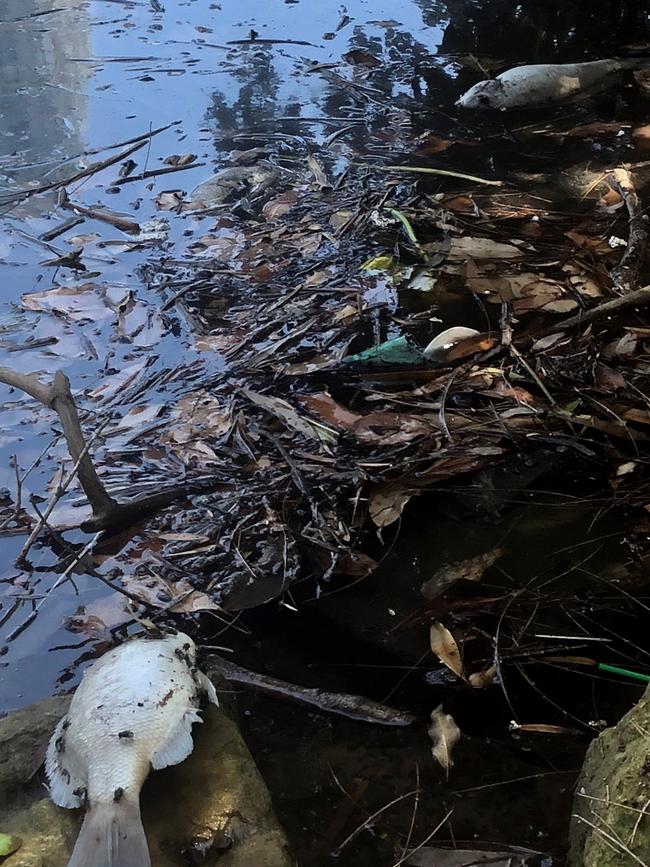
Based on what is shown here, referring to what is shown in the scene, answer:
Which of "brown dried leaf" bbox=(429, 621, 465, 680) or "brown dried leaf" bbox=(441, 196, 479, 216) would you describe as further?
"brown dried leaf" bbox=(441, 196, 479, 216)

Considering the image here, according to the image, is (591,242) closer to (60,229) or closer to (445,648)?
(445,648)

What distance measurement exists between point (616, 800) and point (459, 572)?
1118mm

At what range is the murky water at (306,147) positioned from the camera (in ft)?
7.64

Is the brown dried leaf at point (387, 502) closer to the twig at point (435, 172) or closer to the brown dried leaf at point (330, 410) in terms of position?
the brown dried leaf at point (330, 410)

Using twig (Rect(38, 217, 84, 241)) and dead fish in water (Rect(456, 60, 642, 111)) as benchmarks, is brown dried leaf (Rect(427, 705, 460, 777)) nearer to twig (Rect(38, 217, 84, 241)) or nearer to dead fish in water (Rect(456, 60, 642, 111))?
twig (Rect(38, 217, 84, 241))

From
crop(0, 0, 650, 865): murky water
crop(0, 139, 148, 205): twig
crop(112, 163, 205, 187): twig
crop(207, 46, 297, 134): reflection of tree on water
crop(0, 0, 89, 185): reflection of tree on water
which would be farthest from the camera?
crop(207, 46, 297, 134): reflection of tree on water

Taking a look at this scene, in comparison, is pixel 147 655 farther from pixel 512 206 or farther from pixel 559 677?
pixel 512 206

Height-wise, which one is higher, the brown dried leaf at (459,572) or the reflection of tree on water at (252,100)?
the reflection of tree on water at (252,100)

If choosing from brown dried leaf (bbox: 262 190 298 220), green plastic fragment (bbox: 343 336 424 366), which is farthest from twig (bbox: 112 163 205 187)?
green plastic fragment (bbox: 343 336 424 366)

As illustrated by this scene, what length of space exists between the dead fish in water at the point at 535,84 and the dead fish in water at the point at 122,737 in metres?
5.23

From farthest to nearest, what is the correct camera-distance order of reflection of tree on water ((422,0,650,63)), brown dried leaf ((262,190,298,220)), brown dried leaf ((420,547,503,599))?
1. reflection of tree on water ((422,0,650,63))
2. brown dried leaf ((262,190,298,220))
3. brown dried leaf ((420,547,503,599))

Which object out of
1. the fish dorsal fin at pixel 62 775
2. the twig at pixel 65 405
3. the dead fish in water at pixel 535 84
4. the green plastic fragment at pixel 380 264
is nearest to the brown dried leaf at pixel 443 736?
the fish dorsal fin at pixel 62 775

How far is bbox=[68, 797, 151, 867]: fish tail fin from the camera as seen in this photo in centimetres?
193

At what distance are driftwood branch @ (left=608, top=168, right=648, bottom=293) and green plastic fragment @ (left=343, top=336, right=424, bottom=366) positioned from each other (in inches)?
44.4
